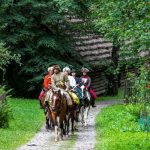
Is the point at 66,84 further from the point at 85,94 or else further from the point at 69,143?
the point at 69,143

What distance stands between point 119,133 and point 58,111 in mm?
2434

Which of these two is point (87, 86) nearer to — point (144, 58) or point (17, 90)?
point (144, 58)

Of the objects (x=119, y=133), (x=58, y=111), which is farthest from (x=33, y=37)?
(x=58, y=111)

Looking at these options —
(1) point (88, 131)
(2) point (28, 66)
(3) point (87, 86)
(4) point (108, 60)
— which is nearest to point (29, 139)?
(1) point (88, 131)

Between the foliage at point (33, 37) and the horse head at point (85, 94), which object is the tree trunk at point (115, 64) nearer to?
the foliage at point (33, 37)

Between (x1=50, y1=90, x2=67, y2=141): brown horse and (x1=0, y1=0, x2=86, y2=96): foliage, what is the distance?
1754 cm

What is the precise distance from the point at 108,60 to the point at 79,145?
25.8 meters

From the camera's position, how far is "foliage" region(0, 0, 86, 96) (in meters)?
39.7

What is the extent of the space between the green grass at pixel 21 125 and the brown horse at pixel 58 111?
105 cm

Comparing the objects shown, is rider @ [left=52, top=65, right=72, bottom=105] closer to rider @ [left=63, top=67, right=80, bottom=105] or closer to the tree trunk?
rider @ [left=63, top=67, right=80, bottom=105]

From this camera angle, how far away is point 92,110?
35.4m

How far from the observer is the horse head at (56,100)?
21203 millimetres

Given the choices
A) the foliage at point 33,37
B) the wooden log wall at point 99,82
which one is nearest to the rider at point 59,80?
the foliage at point 33,37

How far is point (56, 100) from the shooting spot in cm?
2119
